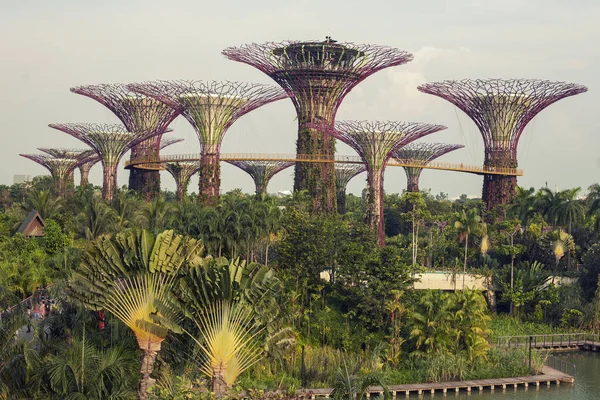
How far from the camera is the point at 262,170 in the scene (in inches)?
3342

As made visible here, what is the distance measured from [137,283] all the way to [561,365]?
21743mm

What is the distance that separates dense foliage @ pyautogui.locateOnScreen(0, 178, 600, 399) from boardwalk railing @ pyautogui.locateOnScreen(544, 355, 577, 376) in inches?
93.6

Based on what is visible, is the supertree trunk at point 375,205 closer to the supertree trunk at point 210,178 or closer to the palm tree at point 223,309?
the supertree trunk at point 210,178

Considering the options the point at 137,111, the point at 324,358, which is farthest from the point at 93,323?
the point at 137,111

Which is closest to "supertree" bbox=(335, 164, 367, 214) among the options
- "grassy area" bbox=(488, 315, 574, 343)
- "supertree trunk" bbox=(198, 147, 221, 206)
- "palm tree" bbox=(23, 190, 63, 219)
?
"supertree trunk" bbox=(198, 147, 221, 206)

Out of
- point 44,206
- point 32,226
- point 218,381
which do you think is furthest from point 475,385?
point 44,206

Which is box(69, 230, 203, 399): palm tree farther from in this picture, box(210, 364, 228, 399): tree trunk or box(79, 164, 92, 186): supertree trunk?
box(79, 164, 92, 186): supertree trunk

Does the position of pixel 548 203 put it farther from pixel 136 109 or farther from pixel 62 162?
pixel 62 162

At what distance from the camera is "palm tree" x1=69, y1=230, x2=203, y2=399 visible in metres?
24.5

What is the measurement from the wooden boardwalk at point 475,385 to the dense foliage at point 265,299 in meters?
0.62

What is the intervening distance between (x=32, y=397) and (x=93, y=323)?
6.12 m

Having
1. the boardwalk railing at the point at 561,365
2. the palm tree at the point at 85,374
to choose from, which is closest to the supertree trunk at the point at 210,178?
the boardwalk railing at the point at 561,365

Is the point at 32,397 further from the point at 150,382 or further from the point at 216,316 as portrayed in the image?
the point at 216,316

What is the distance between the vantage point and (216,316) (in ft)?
78.0
